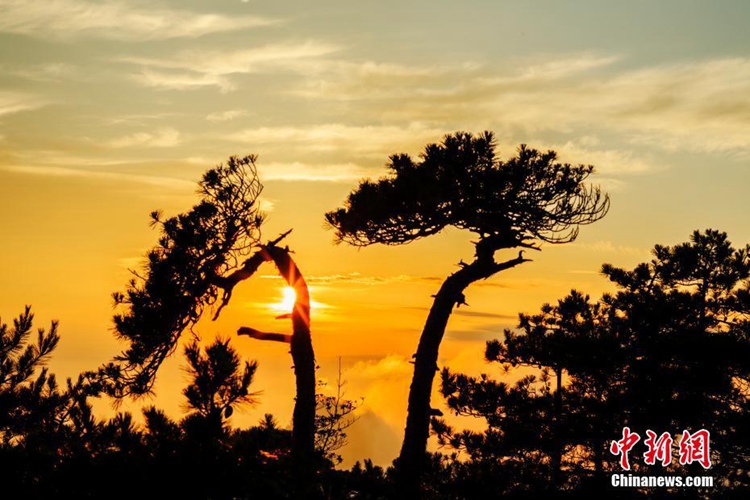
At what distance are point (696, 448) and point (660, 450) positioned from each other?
1226mm

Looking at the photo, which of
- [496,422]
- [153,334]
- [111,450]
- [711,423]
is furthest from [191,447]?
[711,423]

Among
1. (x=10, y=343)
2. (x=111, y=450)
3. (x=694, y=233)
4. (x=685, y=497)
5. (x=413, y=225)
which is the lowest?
(x=685, y=497)

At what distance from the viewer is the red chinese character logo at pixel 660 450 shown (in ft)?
49.6

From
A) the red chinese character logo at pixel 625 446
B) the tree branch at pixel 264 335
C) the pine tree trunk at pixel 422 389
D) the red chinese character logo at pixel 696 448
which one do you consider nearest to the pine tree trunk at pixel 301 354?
the tree branch at pixel 264 335

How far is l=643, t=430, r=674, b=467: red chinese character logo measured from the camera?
49.6 feet

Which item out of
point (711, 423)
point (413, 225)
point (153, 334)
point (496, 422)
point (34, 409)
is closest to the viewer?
point (34, 409)

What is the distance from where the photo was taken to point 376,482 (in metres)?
12.6

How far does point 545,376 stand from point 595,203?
260 inches

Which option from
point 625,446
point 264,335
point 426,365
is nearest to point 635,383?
point 625,446

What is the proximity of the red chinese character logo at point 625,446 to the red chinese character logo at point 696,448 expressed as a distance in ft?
3.74

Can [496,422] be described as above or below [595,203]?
below

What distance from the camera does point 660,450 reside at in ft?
49.8

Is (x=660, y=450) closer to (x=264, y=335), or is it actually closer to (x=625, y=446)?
(x=625, y=446)

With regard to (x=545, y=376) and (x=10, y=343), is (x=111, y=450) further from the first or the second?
(x=545, y=376)
